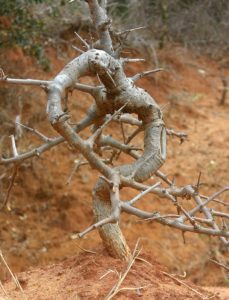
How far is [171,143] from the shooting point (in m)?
6.90

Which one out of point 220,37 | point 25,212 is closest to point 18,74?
point 25,212

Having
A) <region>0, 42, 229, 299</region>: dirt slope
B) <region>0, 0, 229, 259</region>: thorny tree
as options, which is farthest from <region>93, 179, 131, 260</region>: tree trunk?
<region>0, 42, 229, 299</region>: dirt slope

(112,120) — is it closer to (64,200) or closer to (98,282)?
(98,282)

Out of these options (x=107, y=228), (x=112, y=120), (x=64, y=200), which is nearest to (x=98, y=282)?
(x=107, y=228)

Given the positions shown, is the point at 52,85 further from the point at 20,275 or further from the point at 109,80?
the point at 20,275

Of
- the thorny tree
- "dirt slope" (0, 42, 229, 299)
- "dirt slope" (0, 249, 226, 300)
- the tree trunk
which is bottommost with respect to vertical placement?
"dirt slope" (0, 42, 229, 299)

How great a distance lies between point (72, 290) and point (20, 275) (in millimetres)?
419

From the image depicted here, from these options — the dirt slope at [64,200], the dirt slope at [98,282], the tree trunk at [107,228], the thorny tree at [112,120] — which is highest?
the thorny tree at [112,120]

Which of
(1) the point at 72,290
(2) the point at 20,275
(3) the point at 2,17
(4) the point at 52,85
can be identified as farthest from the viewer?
(3) the point at 2,17

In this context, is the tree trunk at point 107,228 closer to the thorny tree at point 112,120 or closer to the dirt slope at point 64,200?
the thorny tree at point 112,120

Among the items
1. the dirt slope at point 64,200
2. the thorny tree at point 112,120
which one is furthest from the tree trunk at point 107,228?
the dirt slope at point 64,200

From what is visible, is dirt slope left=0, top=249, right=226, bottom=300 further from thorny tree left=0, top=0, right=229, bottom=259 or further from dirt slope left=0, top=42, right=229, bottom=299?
dirt slope left=0, top=42, right=229, bottom=299

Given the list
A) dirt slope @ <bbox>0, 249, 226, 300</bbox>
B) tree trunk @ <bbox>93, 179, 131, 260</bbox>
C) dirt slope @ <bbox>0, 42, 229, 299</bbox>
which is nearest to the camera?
dirt slope @ <bbox>0, 249, 226, 300</bbox>

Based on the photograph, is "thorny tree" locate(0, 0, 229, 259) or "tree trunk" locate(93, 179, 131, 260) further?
"tree trunk" locate(93, 179, 131, 260)
